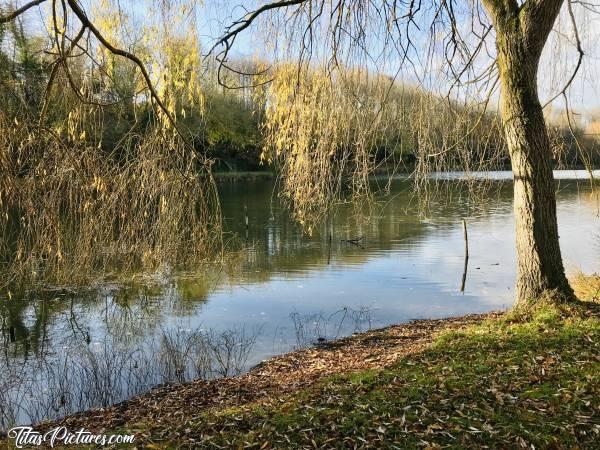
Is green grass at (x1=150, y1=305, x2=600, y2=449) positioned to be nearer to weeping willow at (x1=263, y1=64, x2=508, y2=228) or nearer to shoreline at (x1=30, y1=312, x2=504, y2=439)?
shoreline at (x1=30, y1=312, x2=504, y2=439)

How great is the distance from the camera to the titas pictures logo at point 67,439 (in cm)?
287

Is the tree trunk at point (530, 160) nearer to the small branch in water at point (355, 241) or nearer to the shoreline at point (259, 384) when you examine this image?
the shoreline at point (259, 384)

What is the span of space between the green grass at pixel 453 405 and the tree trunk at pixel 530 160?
0.59 meters

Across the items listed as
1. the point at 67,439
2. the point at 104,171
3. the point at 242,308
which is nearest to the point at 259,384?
the point at 67,439

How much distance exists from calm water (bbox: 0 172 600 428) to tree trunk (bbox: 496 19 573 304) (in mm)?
1142

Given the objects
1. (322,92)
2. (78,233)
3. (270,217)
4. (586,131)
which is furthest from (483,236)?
(78,233)

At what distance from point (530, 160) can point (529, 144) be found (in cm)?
12

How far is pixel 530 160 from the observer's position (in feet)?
14.2

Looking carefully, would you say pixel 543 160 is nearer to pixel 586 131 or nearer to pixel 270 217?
pixel 586 131

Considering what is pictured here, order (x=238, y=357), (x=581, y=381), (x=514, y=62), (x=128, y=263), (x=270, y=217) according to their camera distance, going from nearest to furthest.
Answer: (x=581, y=381) < (x=514, y=62) < (x=128, y=263) < (x=238, y=357) < (x=270, y=217)

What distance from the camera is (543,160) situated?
4.36 metres

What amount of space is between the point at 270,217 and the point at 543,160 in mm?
14953

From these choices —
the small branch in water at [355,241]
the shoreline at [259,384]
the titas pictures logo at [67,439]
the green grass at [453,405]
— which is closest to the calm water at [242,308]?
the small branch in water at [355,241]

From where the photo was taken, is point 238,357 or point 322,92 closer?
point 322,92
